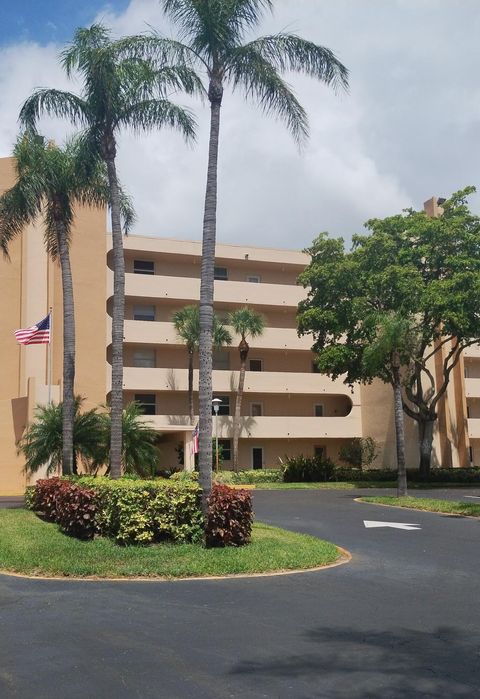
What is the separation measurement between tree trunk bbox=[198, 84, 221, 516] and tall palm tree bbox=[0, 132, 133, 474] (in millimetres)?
4836

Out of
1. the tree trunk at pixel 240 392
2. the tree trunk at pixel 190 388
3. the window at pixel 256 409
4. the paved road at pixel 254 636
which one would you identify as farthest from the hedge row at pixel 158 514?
the window at pixel 256 409

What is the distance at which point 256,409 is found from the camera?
45.0 m

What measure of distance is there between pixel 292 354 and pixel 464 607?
36875 millimetres

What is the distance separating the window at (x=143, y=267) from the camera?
43.7 m

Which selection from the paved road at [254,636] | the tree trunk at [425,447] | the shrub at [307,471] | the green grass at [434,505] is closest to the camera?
the paved road at [254,636]

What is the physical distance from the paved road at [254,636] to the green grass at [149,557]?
62 cm

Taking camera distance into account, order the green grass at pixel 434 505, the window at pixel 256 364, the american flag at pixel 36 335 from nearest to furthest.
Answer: the green grass at pixel 434 505 < the american flag at pixel 36 335 < the window at pixel 256 364

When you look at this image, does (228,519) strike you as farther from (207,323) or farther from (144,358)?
(144,358)

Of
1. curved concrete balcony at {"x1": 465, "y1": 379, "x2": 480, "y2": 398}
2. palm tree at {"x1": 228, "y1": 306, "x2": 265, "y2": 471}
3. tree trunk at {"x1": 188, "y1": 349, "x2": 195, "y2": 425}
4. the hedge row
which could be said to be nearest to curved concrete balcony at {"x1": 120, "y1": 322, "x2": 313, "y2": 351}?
tree trunk at {"x1": 188, "y1": 349, "x2": 195, "y2": 425}

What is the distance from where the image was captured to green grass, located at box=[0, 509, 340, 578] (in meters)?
12.0

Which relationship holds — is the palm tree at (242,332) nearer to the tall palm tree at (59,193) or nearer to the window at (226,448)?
the window at (226,448)

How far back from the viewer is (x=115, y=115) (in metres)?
17.8

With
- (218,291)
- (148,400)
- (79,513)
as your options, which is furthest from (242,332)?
(79,513)

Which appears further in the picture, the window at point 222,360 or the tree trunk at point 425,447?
the window at point 222,360
